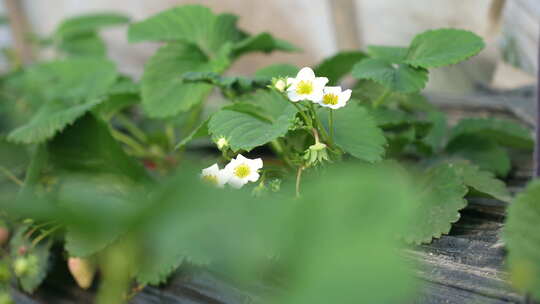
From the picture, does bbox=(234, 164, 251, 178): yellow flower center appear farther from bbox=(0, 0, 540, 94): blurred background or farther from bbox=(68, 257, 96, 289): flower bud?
bbox=(0, 0, 540, 94): blurred background

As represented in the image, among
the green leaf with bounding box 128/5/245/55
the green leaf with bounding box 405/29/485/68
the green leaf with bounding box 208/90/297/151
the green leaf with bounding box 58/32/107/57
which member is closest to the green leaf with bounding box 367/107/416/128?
the green leaf with bounding box 405/29/485/68

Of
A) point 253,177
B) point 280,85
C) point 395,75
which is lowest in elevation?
point 253,177

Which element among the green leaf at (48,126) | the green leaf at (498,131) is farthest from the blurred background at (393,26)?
the green leaf at (48,126)

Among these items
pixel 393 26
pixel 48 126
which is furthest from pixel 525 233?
pixel 393 26

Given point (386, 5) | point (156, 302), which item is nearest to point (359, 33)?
point (386, 5)

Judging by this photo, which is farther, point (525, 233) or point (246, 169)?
point (246, 169)

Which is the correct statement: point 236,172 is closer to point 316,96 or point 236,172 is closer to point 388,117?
point 316,96
